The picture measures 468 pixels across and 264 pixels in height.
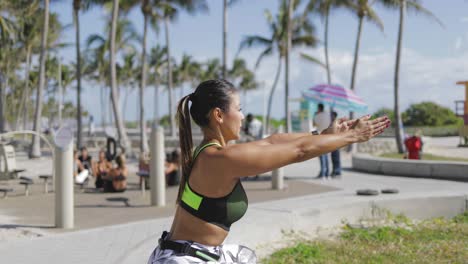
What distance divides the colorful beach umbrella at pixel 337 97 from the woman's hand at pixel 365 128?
1450 cm

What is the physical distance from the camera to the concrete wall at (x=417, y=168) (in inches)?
569

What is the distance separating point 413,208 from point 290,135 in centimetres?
746

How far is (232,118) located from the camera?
241cm

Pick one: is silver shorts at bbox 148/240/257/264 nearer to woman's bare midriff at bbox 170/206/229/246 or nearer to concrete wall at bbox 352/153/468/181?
woman's bare midriff at bbox 170/206/229/246

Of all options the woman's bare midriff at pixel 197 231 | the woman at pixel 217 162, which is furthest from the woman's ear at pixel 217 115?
the woman's bare midriff at pixel 197 231

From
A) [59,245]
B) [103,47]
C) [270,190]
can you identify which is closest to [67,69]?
[103,47]

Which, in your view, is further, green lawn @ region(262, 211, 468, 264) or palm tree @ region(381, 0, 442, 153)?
palm tree @ region(381, 0, 442, 153)

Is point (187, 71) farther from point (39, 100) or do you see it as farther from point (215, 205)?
point (215, 205)

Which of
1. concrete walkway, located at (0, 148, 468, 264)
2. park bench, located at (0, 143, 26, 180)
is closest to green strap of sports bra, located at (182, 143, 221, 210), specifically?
concrete walkway, located at (0, 148, 468, 264)

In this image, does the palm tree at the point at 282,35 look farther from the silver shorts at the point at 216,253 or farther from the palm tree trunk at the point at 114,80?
the silver shorts at the point at 216,253

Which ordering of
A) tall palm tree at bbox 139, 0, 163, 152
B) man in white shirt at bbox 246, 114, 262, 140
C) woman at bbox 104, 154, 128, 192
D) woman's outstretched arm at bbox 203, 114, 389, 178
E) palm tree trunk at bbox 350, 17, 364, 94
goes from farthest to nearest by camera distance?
tall palm tree at bbox 139, 0, 163, 152, palm tree trunk at bbox 350, 17, 364, 94, man in white shirt at bbox 246, 114, 262, 140, woman at bbox 104, 154, 128, 192, woman's outstretched arm at bbox 203, 114, 389, 178

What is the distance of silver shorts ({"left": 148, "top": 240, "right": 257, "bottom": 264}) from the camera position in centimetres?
240

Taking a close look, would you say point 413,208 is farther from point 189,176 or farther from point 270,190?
point 189,176

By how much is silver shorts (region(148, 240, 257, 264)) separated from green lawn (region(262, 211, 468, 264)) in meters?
3.81
